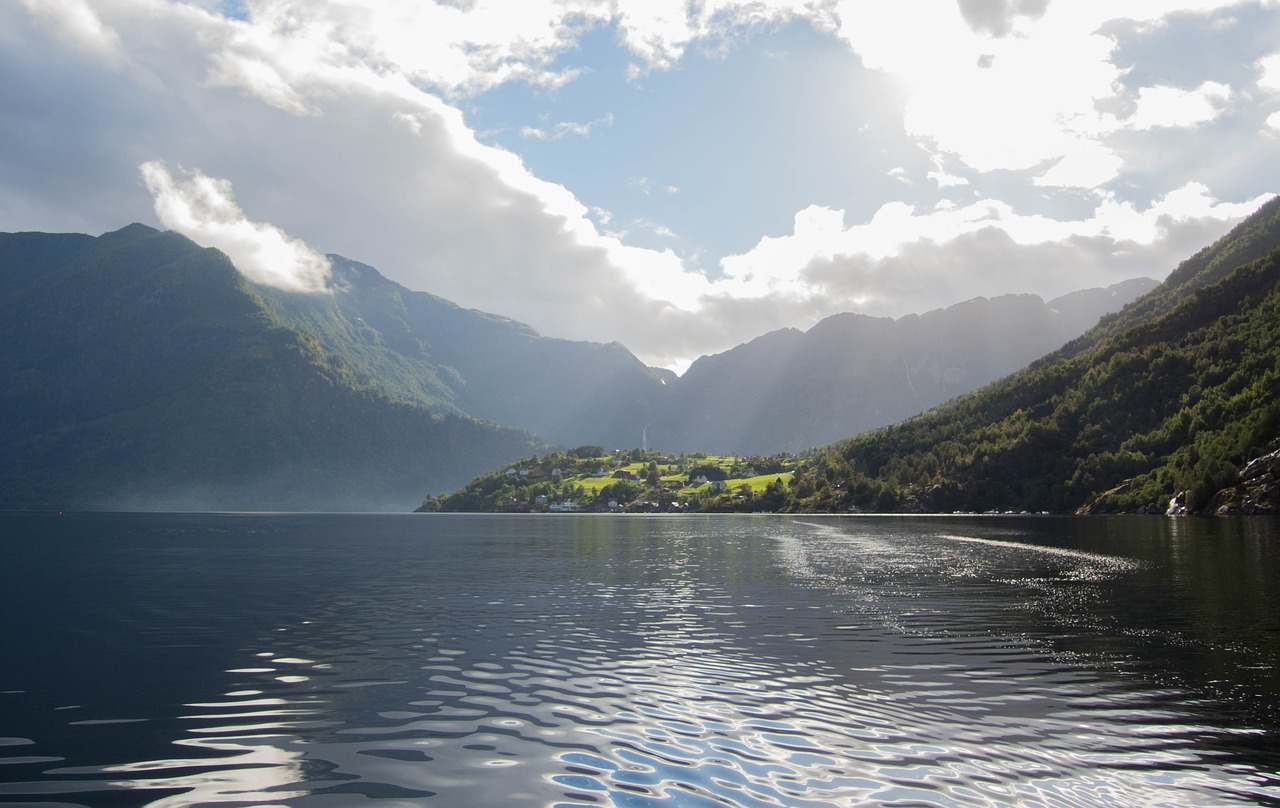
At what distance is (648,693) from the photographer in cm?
2375

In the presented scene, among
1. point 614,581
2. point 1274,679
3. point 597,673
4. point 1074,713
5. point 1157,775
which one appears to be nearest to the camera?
point 1157,775

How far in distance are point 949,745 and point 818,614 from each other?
23.1 meters

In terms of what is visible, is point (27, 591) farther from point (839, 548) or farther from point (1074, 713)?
point (839, 548)

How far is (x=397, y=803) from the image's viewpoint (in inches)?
579

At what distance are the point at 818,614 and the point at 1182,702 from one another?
20167 millimetres

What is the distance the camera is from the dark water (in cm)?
1582

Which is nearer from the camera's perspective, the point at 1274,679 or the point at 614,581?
the point at 1274,679

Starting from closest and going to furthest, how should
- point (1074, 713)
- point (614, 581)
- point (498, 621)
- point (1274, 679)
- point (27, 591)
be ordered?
point (1074, 713), point (1274, 679), point (498, 621), point (27, 591), point (614, 581)

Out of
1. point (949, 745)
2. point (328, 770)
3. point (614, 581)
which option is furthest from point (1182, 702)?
point (614, 581)

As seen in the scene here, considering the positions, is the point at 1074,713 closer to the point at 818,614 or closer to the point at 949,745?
the point at 949,745

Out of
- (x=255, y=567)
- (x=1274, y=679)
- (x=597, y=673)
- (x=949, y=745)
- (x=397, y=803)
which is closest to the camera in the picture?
(x=397, y=803)

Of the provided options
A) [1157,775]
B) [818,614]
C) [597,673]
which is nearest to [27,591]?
[597,673]

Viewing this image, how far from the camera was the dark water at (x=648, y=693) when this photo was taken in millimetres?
15820

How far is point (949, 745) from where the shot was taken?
59.9 ft
